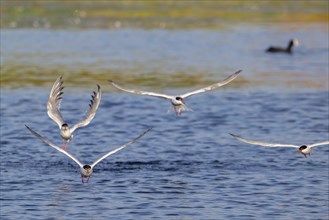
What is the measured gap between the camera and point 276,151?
28.4m

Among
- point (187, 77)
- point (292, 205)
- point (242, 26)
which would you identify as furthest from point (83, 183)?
point (242, 26)

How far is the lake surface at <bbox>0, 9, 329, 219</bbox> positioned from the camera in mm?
22203

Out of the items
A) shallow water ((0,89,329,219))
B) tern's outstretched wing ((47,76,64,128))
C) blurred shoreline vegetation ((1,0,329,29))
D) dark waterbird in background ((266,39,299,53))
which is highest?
blurred shoreline vegetation ((1,0,329,29))

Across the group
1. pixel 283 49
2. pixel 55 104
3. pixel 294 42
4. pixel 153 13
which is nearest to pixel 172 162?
pixel 55 104

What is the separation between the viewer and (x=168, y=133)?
104 ft

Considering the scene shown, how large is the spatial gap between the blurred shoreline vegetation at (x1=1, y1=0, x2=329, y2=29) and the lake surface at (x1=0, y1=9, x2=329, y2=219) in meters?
12.5

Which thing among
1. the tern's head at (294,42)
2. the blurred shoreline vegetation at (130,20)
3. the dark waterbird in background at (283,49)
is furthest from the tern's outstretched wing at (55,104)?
the tern's head at (294,42)

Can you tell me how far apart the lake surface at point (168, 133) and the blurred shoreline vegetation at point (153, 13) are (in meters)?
12.5

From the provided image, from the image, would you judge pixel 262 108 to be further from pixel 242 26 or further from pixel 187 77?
pixel 242 26

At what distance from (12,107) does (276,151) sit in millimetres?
11516

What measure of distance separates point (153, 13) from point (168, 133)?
164ft

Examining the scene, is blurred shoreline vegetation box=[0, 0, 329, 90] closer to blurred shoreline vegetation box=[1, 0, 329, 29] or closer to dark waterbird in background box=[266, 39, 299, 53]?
blurred shoreline vegetation box=[1, 0, 329, 29]

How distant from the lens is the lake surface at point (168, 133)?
72.8 feet

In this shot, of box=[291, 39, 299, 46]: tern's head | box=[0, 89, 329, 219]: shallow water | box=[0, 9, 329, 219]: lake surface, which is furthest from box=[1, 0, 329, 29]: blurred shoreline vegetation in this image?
box=[0, 89, 329, 219]: shallow water
